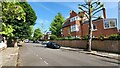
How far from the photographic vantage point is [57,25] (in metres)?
85.5

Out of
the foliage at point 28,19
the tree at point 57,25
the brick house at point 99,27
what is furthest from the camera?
the tree at point 57,25

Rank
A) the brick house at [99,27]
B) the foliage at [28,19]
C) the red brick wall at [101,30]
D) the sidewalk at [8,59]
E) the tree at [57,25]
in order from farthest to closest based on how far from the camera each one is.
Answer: the tree at [57,25], the foliage at [28,19], the brick house at [99,27], the red brick wall at [101,30], the sidewalk at [8,59]

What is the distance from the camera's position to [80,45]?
1654 inches

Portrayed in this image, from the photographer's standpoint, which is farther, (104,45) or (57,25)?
(57,25)

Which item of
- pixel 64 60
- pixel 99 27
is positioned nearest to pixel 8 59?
pixel 64 60

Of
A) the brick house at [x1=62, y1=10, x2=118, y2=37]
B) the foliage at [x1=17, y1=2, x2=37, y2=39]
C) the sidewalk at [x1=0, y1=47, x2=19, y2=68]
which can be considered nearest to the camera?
the sidewalk at [x1=0, y1=47, x2=19, y2=68]

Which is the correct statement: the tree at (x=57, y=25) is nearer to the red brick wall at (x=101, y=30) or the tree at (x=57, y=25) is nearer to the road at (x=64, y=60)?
the red brick wall at (x=101, y=30)

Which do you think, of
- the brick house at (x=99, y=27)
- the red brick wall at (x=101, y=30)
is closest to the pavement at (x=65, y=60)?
the red brick wall at (x=101, y=30)

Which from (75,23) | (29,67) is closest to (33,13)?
(75,23)

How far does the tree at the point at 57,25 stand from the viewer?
85.4 m

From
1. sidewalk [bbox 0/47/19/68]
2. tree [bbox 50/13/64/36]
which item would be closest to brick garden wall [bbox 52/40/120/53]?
sidewalk [bbox 0/47/19/68]

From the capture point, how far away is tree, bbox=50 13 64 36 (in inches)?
3364

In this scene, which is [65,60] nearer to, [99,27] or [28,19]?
[99,27]

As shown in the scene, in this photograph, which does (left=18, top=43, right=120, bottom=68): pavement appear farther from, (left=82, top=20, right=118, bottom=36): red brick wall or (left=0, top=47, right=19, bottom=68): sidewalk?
(left=82, top=20, right=118, bottom=36): red brick wall
